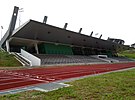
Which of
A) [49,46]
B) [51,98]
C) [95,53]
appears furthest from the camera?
[95,53]

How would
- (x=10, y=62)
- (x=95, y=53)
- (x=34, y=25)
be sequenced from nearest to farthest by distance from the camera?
(x=10, y=62) → (x=34, y=25) → (x=95, y=53)

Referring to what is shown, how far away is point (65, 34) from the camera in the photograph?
4016 cm

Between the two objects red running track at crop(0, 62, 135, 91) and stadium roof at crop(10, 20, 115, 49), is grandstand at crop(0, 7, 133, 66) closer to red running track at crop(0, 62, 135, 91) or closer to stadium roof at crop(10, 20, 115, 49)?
stadium roof at crop(10, 20, 115, 49)

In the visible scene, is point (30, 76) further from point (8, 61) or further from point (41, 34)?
point (41, 34)

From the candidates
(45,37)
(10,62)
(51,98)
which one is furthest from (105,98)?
(45,37)

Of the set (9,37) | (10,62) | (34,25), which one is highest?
(34,25)

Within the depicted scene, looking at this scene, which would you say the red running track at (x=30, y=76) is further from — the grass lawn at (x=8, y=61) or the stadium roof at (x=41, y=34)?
the stadium roof at (x=41, y=34)

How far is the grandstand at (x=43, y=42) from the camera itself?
32812 millimetres

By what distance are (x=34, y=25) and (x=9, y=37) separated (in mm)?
8085

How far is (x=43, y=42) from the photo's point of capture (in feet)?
134

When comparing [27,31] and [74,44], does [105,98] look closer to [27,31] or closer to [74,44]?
[27,31]

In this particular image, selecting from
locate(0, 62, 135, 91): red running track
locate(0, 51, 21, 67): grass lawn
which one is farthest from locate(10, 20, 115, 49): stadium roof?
locate(0, 62, 135, 91): red running track

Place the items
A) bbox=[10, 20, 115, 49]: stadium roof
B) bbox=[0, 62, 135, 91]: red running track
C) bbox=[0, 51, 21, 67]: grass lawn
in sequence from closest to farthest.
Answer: bbox=[0, 62, 135, 91]: red running track
bbox=[0, 51, 21, 67]: grass lawn
bbox=[10, 20, 115, 49]: stadium roof

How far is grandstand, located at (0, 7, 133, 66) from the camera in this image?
32812 mm
